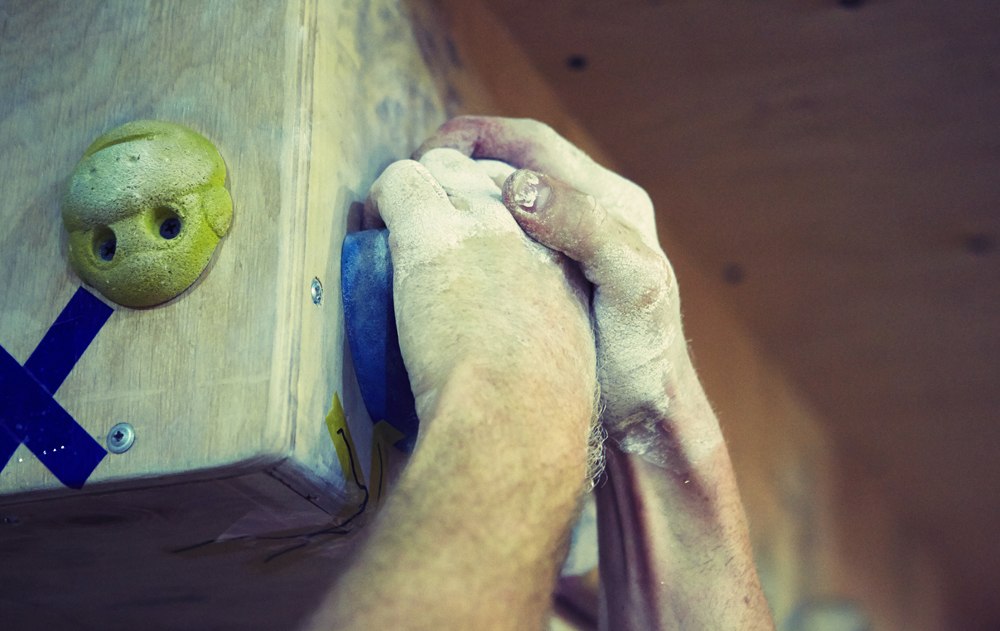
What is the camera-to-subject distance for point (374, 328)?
72 cm

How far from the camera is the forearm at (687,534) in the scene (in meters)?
0.84

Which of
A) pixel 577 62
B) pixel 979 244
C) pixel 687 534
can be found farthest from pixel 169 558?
pixel 979 244

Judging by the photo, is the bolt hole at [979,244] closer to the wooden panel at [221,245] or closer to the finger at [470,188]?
the finger at [470,188]

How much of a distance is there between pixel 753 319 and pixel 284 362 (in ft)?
3.55

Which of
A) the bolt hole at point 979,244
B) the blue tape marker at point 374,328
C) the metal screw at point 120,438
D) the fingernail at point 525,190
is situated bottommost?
the bolt hole at point 979,244

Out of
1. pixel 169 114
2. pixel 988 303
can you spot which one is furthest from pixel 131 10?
pixel 988 303

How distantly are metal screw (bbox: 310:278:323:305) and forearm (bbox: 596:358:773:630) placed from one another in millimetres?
266

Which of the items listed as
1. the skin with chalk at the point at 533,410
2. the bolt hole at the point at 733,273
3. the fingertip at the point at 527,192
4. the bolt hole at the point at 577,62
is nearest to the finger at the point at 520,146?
the skin with chalk at the point at 533,410

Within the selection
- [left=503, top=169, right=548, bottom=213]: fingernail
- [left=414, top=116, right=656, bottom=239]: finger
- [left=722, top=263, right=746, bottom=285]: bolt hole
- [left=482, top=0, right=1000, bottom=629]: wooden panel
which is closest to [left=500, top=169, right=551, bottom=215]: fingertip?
[left=503, top=169, right=548, bottom=213]: fingernail

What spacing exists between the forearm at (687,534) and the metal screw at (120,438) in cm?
35

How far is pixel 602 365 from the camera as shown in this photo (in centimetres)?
76

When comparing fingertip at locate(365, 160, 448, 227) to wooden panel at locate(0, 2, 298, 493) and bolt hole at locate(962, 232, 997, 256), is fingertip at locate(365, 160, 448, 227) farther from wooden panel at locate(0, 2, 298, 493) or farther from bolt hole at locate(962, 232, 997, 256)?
bolt hole at locate(962, 232, 997, 256)

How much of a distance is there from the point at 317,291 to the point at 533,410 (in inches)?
6.0

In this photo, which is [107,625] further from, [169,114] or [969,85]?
[969,85]
